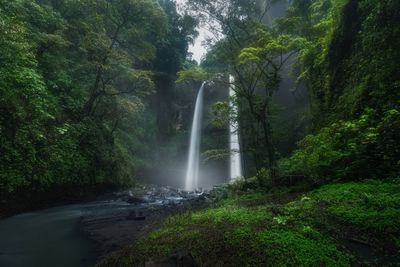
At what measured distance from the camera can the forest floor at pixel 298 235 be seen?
4141 millimetres

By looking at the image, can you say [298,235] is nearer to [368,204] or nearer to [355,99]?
[368,204]

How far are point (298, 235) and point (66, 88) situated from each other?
14404 mm

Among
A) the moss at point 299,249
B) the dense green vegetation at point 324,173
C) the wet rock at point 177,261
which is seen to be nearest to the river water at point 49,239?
the dense green vegetation at point 324,173

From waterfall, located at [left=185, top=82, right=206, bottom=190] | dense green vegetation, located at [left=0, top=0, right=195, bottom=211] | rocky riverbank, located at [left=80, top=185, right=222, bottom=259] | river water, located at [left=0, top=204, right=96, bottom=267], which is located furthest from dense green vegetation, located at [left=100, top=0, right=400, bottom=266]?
waterfall, located at [left=185, top=82, right=206, bottom=190]

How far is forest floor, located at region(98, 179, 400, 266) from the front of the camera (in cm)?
414

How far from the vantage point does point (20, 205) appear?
10.3 m

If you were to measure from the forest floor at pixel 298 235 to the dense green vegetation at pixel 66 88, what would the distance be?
263 inches

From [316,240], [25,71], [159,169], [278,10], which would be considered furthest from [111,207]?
[278,10]

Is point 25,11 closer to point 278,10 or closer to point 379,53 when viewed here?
point 379,53

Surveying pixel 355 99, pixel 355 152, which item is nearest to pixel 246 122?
pixel 355 99

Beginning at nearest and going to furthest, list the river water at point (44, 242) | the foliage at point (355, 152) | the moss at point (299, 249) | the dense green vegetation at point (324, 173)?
the moss at point (299, 249) → the dense green vegetation at point (324, 173) → the river water at point (44, 242) → the foliage at point (355, 152)

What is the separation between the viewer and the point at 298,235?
459 centimetres

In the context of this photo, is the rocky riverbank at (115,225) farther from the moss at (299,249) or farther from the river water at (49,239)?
the moss at (299,249)

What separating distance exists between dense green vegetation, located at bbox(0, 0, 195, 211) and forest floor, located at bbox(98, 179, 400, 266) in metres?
6.68
